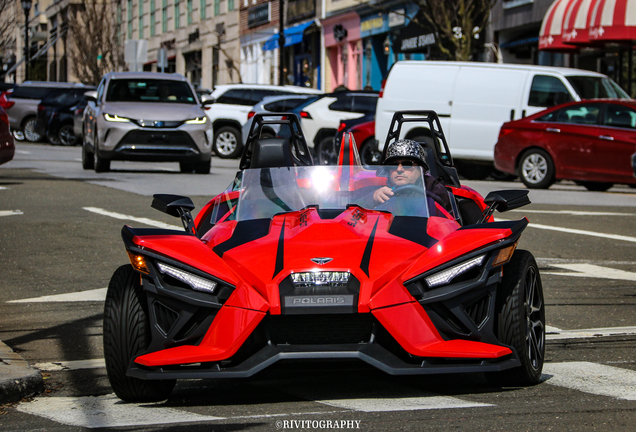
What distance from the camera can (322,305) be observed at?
4617 mm

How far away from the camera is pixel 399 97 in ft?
69.5

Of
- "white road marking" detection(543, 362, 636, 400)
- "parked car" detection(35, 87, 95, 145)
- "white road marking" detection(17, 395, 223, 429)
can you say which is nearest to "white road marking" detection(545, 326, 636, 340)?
"white road marking" detection(543, 362, 636, 400)

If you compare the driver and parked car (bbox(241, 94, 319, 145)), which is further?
parked car (bbox(241, 94, 319, 145))

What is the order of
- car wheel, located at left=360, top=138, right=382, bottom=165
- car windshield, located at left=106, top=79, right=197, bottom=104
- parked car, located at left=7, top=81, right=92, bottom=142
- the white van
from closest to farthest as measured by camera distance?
→ car windshield, located at left=106, top=79, right=197, bottom=104 < the white van < car wheel, located at left=360, top=138, right=382, bottom=165 < parked car, located at left=7, top=81, right=92, bottom=142

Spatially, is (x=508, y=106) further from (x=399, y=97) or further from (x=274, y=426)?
(x=274, y=426)

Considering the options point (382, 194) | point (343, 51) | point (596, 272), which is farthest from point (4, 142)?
point (343, 51)

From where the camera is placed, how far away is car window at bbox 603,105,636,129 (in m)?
18.2

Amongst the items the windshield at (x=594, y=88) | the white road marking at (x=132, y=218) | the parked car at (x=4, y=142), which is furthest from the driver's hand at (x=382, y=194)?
the windshield at (x=594, y=88)

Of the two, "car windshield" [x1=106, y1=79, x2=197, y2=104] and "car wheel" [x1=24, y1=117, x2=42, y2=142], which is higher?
"car windshield" [x1=106, y1=79, x2=197, y2=104]

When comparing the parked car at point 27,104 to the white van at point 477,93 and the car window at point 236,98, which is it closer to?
the car window at point 236,98

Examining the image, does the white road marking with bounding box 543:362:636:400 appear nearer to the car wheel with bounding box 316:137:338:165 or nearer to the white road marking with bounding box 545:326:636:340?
the white road marking with bounding box 545:326:636:340

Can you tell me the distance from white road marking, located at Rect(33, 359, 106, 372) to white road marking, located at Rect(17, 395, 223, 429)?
2.30ft

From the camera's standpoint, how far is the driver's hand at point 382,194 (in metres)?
5.99

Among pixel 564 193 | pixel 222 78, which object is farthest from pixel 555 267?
pixel 222 78
